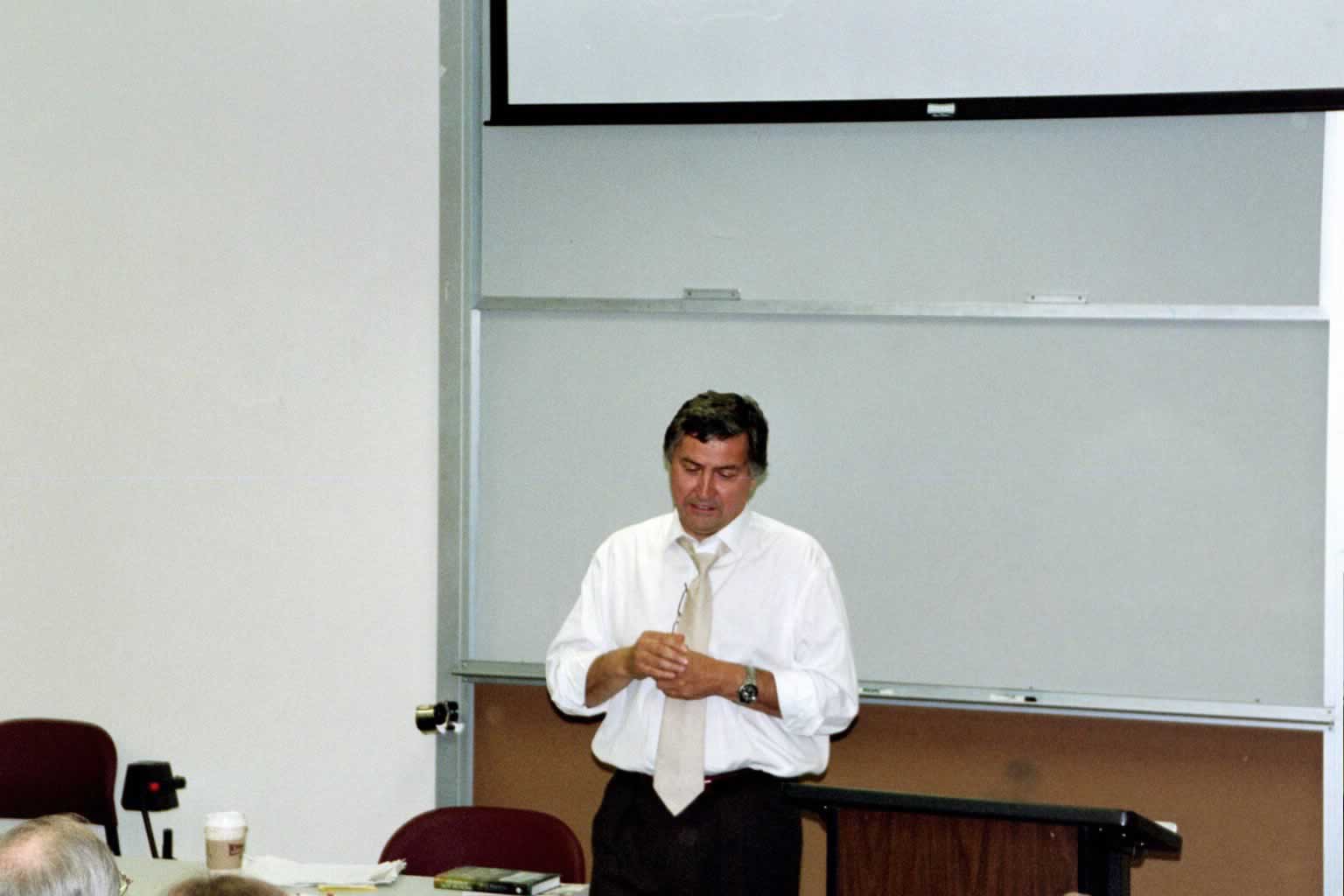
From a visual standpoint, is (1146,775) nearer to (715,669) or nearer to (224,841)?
(715,669)

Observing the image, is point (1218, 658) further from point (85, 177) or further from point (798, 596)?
point (85, 177)

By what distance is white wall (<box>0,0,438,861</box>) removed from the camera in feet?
14.9

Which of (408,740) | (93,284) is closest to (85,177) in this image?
(93,284)

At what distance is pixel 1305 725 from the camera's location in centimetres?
387

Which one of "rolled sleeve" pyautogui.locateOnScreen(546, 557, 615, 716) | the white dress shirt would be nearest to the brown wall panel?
the white dress shirt

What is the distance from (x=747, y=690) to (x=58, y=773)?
224 cm

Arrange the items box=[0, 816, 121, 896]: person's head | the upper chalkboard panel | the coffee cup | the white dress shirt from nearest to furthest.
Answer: box=[0, 816, 121, 896]: person's head
the coffee cup
the white dress shirt
the upper chalkboard panel

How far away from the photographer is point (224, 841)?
3217mm

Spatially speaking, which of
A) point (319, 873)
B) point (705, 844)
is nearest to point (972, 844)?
point (705, 844)

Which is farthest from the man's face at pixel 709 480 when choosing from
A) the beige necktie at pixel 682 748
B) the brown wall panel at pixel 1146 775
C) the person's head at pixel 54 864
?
the person's head at pixel 54 864

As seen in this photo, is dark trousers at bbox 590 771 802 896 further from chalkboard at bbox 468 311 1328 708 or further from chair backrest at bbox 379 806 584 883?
chalkboard at bbox 468 311 1328 708

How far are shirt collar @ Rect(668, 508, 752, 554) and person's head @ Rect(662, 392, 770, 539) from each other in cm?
2

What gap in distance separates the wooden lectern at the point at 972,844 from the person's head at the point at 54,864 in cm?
Answer: 99

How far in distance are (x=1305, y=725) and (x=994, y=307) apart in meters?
1.29
